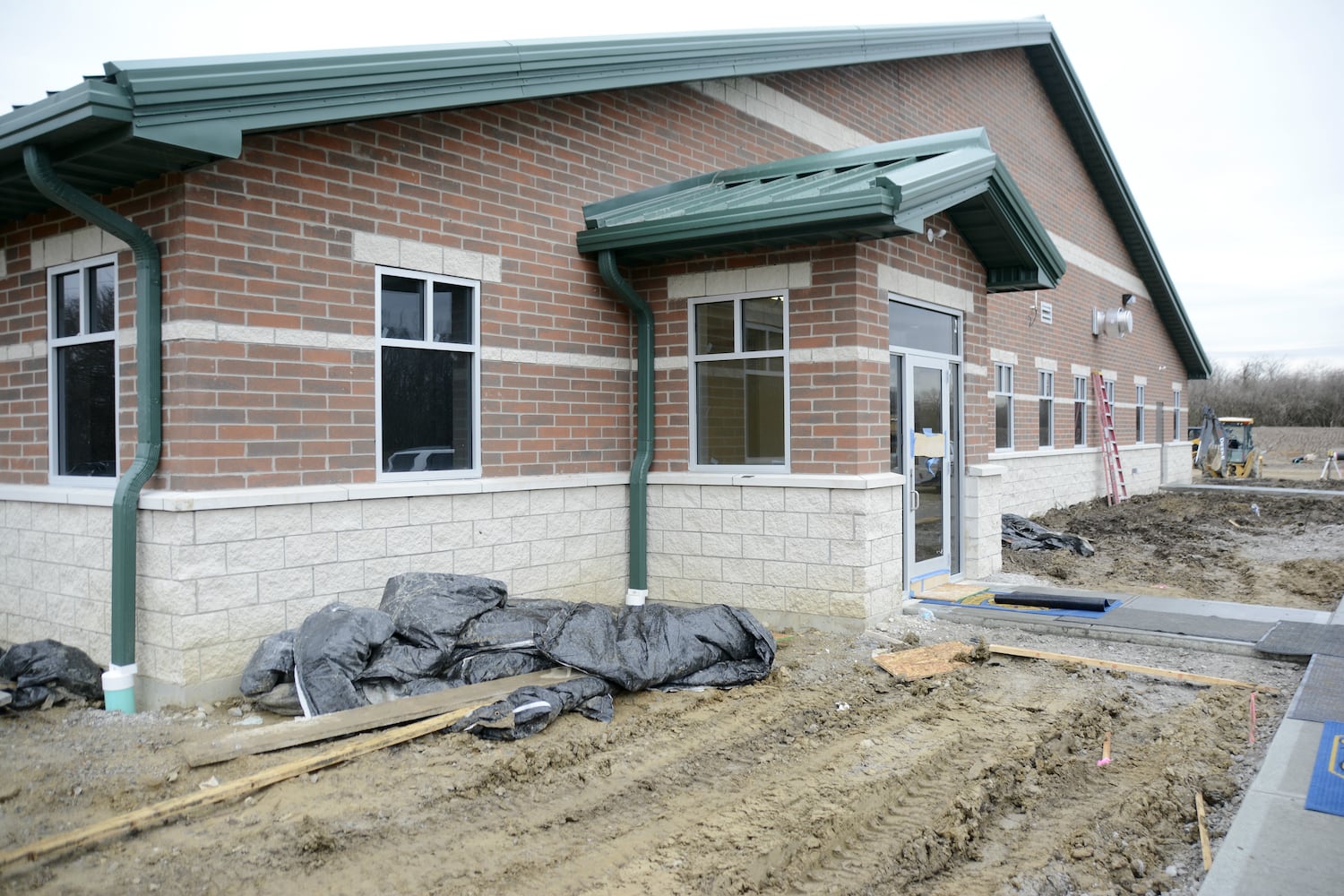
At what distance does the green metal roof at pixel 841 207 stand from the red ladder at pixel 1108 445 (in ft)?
40.1

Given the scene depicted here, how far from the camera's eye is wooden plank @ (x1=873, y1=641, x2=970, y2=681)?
23.7 ft

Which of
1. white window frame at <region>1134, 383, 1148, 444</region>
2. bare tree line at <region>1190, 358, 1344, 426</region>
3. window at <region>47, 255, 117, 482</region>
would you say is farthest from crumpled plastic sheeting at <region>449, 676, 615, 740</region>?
bare tree line at <region>1190, 358, 1344, 426</region>

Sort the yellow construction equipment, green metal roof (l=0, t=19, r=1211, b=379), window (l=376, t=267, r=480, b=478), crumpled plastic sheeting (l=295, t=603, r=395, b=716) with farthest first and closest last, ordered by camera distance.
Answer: the yellow construction equipment → window (l=376, t=267, r=480, b=478) → crumpled plastic sheeting (l=295, t=603, r=395, b=716) → green metal roof (l=0, t=19, r=1211, b=379)

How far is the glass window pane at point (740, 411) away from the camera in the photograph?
8.86 metres

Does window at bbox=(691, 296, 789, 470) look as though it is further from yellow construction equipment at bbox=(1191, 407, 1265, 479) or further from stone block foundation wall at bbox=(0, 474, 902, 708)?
yellow construction equipment at bbox=(1191, 407, 1265, 479)

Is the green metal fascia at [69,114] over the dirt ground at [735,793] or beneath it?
over

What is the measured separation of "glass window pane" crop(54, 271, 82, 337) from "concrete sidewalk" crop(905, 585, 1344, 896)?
7368mm

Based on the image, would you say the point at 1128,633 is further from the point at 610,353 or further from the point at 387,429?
the point at 387,429

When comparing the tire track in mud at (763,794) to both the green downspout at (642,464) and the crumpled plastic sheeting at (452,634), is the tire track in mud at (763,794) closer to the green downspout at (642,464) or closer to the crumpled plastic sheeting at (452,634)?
the crumpled plastic sheeting at (452,634)

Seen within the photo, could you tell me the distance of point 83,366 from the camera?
739 cm

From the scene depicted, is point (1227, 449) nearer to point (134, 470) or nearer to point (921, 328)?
point (921, 328)

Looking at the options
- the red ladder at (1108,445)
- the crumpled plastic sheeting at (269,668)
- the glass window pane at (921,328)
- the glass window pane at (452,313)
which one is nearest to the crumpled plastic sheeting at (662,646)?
the crumpled plastic sheeting at (269,668)

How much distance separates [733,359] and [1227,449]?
3269cm

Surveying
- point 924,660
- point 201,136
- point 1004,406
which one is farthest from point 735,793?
point 1004,406
